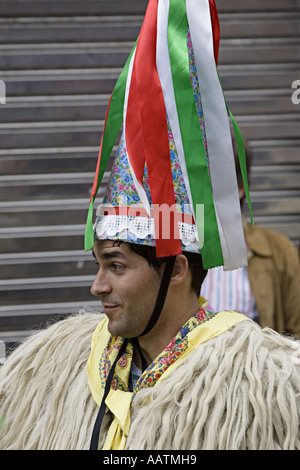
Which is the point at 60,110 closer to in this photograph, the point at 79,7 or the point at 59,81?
the point at 59,81

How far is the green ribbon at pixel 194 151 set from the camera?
7.55 feet

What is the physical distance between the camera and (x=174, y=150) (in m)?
2.32

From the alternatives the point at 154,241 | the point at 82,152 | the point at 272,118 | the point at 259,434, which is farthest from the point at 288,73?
the point at 259,434

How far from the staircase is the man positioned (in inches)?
74.6

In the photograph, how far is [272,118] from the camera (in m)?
4.48

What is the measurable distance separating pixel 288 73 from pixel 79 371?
2.59 metres

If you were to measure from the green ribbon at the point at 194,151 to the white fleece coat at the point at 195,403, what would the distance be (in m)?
0.26

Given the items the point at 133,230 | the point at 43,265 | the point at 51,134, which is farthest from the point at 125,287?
the point at 51,134

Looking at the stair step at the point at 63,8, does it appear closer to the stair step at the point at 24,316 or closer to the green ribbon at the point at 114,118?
the stair step at the point at 24,316

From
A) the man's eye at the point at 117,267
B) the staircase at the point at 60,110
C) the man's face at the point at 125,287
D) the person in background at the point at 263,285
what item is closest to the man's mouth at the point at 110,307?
the man's face at the point at 125,287

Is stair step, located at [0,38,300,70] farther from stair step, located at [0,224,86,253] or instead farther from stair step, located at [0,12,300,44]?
stair step, located at [0,224,86,253]

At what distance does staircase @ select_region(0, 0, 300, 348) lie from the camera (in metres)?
4.33

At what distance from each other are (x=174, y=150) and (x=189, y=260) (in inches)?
13.4

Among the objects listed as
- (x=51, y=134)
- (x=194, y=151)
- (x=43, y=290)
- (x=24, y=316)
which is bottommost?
(x=24, y=316)
